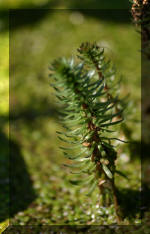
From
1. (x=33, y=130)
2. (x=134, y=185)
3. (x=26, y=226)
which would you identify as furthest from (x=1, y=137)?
(x=134, y=185)

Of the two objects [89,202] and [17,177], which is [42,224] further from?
[17,177]

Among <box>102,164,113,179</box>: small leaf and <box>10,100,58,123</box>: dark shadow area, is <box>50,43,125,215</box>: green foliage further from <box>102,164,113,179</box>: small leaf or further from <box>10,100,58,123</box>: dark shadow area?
<box>10,100,58,123</box>: dark shadow area

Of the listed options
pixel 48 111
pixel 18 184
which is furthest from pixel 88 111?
pixel 48 111

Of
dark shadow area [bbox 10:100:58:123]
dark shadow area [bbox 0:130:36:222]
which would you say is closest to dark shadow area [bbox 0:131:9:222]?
dark shadow area [bbox 0:130:36:222]

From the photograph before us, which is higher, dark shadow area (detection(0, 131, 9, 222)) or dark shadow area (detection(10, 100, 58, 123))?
dark shadow area (detection(10, 100, 58, 123))

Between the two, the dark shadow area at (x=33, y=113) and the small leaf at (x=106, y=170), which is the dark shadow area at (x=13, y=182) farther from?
the small leaf at (x=106, y=170)

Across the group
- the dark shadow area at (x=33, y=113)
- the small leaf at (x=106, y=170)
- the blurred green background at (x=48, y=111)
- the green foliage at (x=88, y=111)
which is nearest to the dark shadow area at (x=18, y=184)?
the blurred green background at (x=48, y=111)
